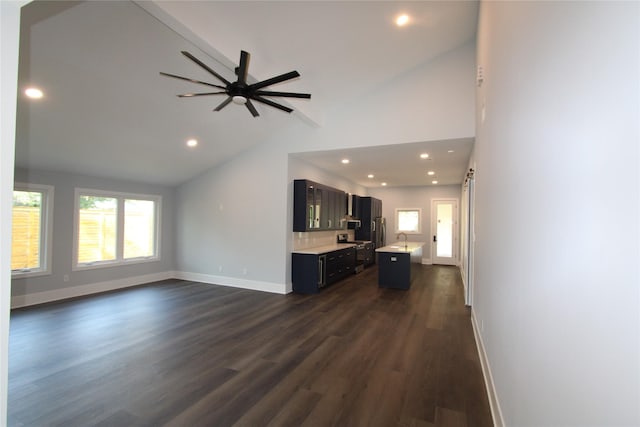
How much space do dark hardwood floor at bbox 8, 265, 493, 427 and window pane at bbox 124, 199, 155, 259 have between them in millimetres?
1808

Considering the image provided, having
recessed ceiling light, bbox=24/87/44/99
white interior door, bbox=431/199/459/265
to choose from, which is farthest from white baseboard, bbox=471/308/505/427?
white interior door, bbox=431/199/459/265

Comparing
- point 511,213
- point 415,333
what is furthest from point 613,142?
point 415,333

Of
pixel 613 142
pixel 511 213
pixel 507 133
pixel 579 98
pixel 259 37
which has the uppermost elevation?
pixel 259 37

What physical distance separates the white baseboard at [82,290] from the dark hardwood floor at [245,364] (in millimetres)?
481

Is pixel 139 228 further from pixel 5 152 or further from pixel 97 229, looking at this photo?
pixel 5 152

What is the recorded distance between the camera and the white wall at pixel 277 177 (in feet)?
15.7

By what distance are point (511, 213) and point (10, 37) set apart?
2.58m

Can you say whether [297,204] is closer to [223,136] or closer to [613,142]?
[223,136]

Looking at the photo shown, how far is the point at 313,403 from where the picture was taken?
8.02ft

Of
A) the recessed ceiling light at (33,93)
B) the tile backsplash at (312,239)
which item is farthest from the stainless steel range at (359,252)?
the recessed ceiling light at (33,93)

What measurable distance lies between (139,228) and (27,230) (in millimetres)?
2033

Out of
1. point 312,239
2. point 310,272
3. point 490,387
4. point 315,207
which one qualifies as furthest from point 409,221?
point 490,387

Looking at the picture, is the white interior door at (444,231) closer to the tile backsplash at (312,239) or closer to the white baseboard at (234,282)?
the tile backsplash at (312,239)

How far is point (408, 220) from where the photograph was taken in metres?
11.1
